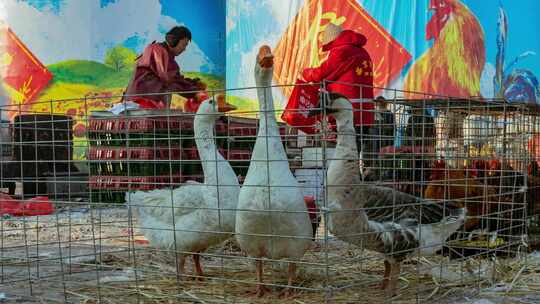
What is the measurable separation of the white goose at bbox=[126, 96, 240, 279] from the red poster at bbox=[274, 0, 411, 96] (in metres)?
6.89

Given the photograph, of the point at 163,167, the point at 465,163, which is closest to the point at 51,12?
the point at 163,167

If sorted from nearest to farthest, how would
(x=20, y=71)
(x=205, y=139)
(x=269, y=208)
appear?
(x=269, y=208) < (x=205, y=139) < (x=20, y=71)

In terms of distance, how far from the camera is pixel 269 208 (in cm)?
317

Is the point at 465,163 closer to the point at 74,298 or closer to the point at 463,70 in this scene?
the point at 74,298

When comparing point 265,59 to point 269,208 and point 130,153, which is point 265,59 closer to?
point 269,208

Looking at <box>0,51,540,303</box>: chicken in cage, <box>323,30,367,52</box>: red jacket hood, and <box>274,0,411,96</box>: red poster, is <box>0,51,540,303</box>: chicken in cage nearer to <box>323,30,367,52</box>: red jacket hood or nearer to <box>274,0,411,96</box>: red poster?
<box>323,30,367,52</box>: red jacket hood

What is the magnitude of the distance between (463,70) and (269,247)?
7.89 meters

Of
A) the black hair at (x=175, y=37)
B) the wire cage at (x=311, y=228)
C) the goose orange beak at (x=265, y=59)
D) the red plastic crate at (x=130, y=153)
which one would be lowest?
the wire cage at (x=311, y=228)

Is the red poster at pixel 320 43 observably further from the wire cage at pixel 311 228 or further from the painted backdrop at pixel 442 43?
the wire cage at pixel 311 228

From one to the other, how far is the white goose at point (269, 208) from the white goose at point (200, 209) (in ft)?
0.81

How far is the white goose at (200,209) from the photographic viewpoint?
12.2 feet

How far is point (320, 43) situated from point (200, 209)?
7986 mm

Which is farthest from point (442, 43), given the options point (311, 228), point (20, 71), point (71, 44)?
point (20, 71)

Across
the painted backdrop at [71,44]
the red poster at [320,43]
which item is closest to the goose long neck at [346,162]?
the red poster at [320,43]
